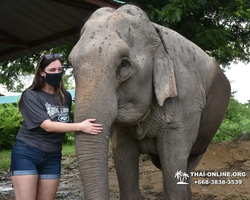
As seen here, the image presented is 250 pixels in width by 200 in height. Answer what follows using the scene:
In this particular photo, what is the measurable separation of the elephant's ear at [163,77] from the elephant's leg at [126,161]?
76cm

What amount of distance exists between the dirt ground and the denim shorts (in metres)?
2.20

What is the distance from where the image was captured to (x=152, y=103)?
3.53 m

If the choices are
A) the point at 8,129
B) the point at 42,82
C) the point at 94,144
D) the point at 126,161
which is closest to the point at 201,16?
the point at 126,161

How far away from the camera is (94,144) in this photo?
2.78 meters

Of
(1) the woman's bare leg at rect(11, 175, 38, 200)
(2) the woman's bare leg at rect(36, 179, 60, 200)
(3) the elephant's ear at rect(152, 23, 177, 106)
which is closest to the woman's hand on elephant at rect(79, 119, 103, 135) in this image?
(3) the elephant's ear at rect(152, 23, 177, 106)

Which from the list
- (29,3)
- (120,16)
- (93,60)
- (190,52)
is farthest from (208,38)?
(93,60)

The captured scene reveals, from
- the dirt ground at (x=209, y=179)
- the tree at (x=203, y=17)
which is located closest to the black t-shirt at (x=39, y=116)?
the dirt ground at (x=209, y=179)

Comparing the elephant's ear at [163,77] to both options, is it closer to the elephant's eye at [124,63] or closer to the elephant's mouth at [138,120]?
the elephant's mouth at [138,120]

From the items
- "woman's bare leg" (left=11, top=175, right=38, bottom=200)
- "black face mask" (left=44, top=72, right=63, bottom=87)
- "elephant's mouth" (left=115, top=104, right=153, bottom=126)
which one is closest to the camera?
"elephant's mouth" (left=115, top=104, right=153, bottom=126)

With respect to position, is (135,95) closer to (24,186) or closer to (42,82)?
(42,82)

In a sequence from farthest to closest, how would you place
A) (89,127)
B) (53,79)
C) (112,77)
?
1. (53,79)
2. (112,77)
3. (89,127)

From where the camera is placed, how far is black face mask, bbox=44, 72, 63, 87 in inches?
134

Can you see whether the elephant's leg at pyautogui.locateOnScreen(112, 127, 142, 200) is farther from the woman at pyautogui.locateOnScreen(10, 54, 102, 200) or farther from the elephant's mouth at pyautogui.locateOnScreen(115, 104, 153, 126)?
the woman at pyautogui.locateOnScreen(10, 54, 102, 200)

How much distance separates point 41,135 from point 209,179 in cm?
396
